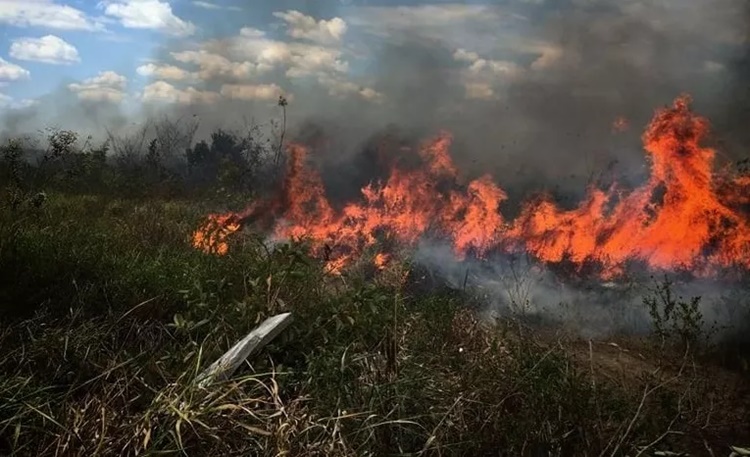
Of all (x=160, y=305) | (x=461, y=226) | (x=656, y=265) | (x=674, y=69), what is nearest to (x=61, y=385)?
(x=160, y=305)

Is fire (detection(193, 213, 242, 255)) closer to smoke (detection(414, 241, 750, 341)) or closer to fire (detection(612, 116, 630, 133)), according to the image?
smoke (detection(414, 241, 750, 341))

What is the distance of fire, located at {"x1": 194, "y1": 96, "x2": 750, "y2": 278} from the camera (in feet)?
24.2

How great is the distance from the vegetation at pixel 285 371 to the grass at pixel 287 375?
0.01 m

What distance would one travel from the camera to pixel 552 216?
848cm

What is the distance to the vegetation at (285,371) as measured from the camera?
11.2 feet

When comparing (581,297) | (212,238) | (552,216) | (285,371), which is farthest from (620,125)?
(285,371)

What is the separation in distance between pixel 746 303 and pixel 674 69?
3894 mm

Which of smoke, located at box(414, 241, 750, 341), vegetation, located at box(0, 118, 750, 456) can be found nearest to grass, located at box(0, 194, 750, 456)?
vegetation, located at box(0, 118, 750, 456)

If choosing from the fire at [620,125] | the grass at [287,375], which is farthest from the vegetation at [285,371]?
the fire at [620,125]

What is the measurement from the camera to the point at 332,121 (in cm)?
1102

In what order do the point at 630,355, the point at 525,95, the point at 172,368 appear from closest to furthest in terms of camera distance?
the point at 172,368
the point at 630,355
the point at 525,95

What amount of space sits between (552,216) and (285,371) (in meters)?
5.33

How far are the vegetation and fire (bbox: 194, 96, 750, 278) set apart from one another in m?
1.23

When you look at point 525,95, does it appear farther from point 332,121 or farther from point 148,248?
point 148,248
